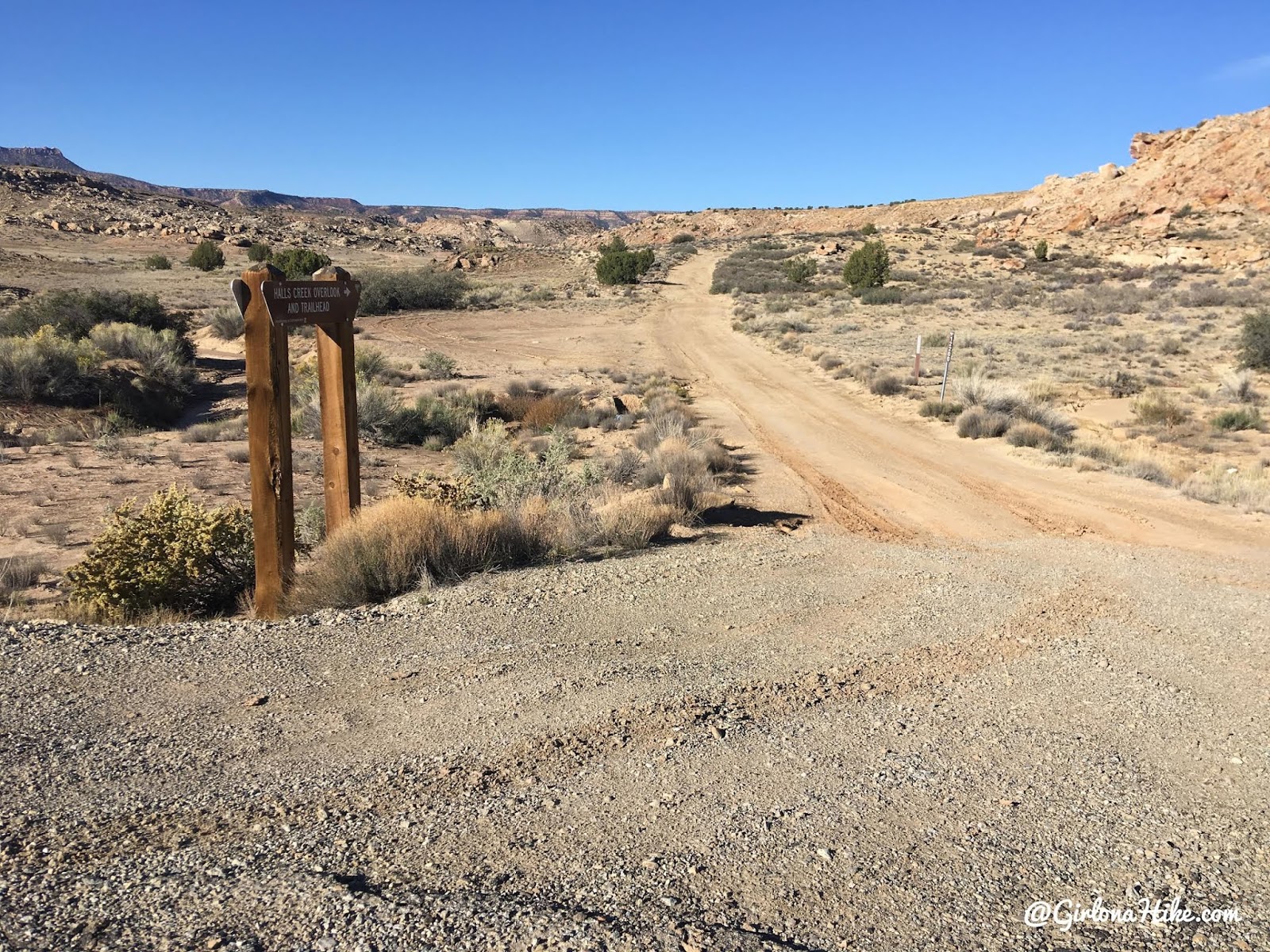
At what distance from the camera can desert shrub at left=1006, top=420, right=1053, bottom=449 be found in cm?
1602

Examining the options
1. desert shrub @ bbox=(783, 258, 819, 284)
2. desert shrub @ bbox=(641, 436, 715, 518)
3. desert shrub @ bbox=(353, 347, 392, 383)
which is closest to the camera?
desert shrub @ bbox=(641, 436, 715, 518)

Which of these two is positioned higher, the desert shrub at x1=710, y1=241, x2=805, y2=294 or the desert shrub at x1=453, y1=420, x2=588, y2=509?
the desert shrub at x1=710, y1=241, x2=805, y2=294

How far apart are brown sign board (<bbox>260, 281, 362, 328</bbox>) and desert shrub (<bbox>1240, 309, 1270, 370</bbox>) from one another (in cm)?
2629

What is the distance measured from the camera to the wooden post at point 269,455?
6.57 meters

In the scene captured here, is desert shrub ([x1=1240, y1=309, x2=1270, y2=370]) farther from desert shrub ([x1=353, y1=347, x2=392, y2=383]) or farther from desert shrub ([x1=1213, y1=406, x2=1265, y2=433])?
desert shrub ([x1=353, y1=347, x2=392, y2=383])

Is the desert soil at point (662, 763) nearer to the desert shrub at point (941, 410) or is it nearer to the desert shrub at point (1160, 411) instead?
the desert shrub at point (941, 410)

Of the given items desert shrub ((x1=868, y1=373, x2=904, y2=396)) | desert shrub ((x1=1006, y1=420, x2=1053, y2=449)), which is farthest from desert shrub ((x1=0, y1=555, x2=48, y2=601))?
desert shrub ((x1=868, y1=373, x2=904, y2=396))

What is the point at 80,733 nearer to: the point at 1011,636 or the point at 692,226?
the point at 1011,636

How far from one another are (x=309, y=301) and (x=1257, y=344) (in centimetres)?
2702

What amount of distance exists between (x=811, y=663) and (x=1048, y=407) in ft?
49.3

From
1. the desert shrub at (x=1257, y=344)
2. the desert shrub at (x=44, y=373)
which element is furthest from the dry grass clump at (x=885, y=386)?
the desert shrub at (x=44, y=373)

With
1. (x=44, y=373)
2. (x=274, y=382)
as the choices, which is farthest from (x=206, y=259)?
(x=274, y=382)

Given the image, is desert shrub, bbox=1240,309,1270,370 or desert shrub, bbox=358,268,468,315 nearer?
desert shrub, bbox=1240,309,1270,370

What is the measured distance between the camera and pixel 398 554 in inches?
272
